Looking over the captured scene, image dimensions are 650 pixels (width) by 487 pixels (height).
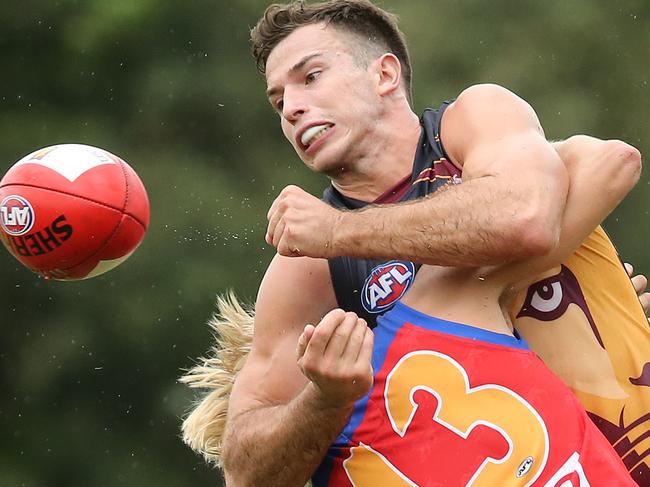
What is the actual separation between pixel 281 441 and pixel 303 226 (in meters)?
0.58

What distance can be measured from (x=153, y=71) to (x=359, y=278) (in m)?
9.29

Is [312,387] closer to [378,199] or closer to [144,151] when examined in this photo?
[378,199]

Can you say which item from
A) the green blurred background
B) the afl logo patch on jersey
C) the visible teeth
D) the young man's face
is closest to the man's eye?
the young man's face

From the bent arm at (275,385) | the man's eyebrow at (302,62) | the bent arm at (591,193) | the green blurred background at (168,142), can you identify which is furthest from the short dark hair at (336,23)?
the green blurred background at (168,142)

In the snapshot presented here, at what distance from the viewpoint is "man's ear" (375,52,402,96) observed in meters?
4.52

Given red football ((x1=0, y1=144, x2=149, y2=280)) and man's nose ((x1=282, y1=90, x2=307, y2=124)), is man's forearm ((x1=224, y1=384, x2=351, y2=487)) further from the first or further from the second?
man's nose ((x1=282, y1=90, x2=307, y2=124))

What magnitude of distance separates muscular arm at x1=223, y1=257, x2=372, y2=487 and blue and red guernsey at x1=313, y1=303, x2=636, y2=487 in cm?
15

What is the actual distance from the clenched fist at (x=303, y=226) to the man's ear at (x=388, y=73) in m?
0.87

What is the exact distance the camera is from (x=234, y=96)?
12867mm

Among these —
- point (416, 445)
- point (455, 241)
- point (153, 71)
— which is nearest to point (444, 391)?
point (416, 445)

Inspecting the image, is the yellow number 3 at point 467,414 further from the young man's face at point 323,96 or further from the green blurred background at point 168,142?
the green blurred background at point 168,142

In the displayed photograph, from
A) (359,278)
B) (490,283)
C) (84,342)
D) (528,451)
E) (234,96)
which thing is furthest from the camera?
(234,96)

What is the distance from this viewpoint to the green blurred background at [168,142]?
11922 mm

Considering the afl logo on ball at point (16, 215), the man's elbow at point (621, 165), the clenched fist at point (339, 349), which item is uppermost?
the man's elbow at point (621, 165)
